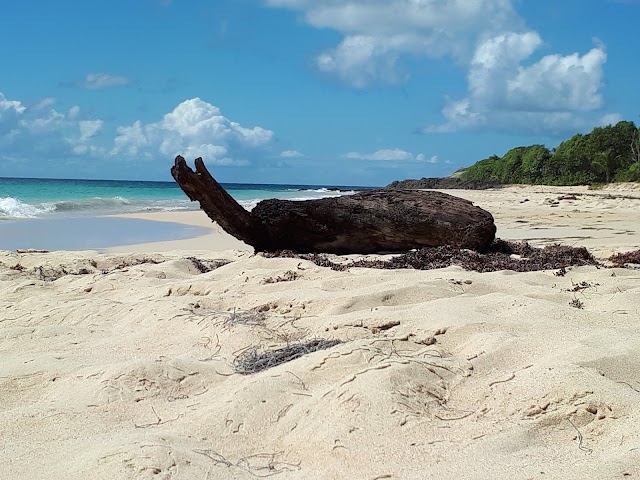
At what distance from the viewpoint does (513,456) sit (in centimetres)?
201

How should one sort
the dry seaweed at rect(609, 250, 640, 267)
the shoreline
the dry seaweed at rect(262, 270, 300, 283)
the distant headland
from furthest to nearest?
1. the distant headland
2. the shoreline
3. the dry seaweed at rect(609, 250, 640, 267)
4. the dry seaweed at rect(262, 270, 300, 283)

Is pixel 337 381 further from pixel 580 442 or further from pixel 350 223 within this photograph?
pixel 350 223

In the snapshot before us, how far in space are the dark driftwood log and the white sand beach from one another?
2.41 m

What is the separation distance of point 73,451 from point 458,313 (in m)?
2.06

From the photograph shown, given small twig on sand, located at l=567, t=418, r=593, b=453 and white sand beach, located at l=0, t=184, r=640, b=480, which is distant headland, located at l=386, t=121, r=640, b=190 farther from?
small twig on sand, located at l=567, t=418, r=593, b=453

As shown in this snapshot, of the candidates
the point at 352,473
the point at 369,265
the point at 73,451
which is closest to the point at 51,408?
the point at 73,451

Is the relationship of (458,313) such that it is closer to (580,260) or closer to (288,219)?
(580,260)

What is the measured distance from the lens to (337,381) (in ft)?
8.57

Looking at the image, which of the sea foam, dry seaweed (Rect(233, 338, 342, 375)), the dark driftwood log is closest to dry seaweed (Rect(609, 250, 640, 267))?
the dark driftwood log

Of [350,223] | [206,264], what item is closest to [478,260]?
[350,223]

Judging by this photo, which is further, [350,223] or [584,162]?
[584,162]

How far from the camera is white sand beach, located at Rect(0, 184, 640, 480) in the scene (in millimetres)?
2080

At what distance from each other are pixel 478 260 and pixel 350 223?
5.68ft

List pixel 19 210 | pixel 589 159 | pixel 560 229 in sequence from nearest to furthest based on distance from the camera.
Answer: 1. pixel 560 229
2. pixel 19 210
3. pixel 589 159
